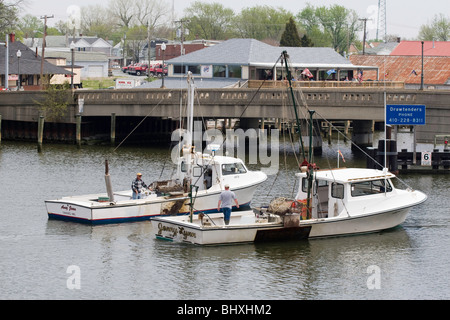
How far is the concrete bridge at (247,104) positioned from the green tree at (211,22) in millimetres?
92907

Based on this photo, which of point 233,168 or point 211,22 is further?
point 211,22

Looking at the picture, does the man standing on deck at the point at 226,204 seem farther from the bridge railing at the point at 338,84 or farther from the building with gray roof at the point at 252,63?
the building with gray roof at the point at 252,63

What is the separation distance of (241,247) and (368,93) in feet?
99.4

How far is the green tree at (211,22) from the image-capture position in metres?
169

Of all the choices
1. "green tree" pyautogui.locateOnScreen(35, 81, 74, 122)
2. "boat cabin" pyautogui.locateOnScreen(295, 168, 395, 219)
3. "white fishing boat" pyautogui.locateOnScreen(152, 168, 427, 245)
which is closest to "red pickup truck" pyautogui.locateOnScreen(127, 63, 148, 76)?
"green tree" pyautogui.locateOnScreen(35, 81, 74, 122)

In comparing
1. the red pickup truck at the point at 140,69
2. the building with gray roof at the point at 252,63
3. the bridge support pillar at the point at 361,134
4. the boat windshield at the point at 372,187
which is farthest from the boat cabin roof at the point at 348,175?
the red pickup truck at the point at 140,69

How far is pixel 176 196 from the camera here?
40.4 meters

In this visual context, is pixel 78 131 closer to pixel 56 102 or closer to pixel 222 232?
pixel 56 102

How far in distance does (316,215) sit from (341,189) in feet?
5.39

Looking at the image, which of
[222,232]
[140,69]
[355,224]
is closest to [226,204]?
[222,232]

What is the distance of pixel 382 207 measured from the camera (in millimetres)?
37281

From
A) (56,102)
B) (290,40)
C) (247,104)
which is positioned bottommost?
(247,104)

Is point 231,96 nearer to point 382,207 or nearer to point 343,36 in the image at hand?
point 382,207

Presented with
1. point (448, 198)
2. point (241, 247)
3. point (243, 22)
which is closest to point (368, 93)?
point (448, 198)
